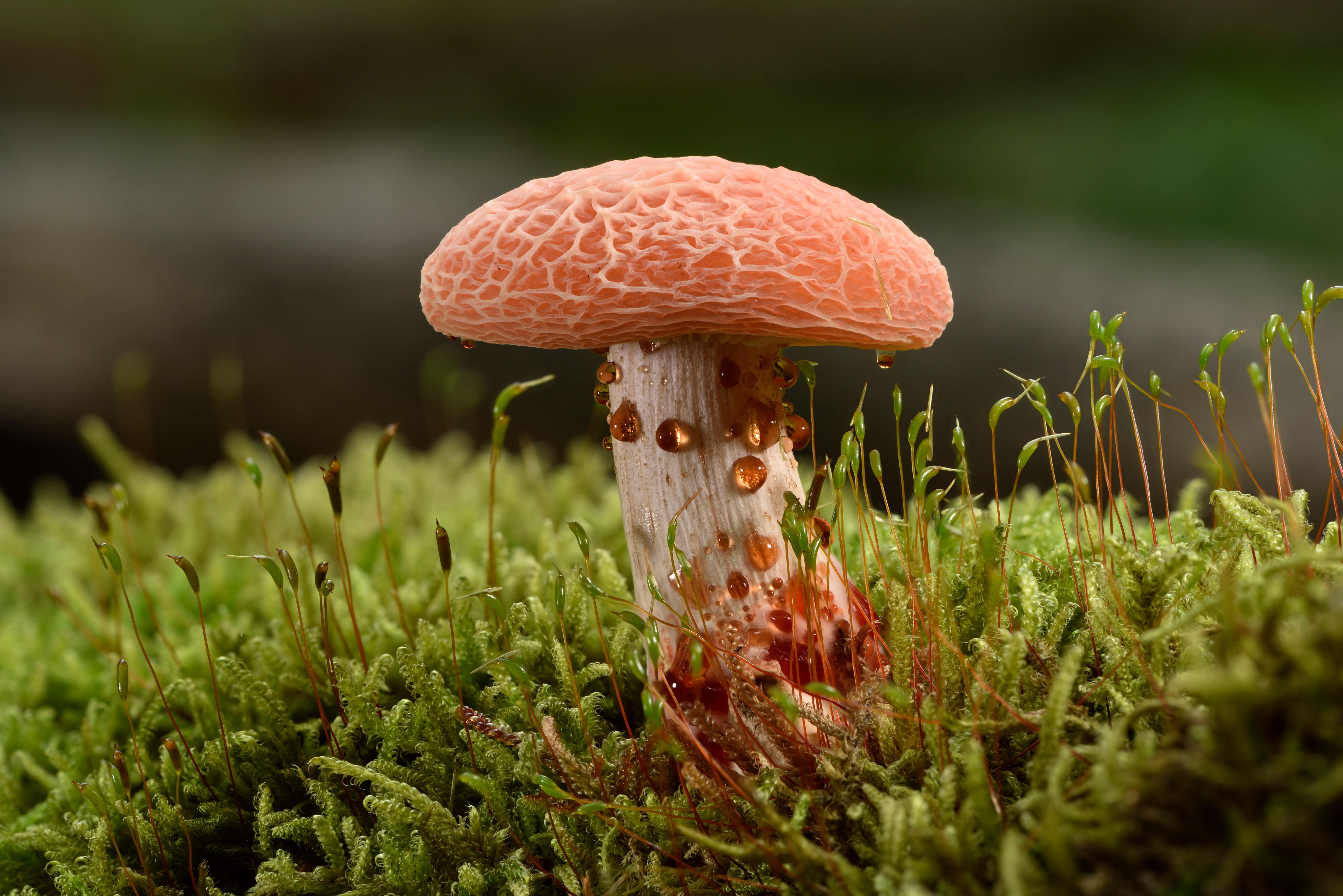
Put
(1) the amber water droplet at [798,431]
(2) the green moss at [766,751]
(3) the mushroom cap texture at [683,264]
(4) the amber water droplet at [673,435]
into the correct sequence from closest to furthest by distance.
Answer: (2) the green moss at [766,751]
(3) the mushroom cap texture at [683,264]
(4) the amber water droplet at [673,435]
(1) the amber water droplet at [798,431]

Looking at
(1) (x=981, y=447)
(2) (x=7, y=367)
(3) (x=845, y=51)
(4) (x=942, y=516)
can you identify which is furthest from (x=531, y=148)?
(4) (x=942, y=516)

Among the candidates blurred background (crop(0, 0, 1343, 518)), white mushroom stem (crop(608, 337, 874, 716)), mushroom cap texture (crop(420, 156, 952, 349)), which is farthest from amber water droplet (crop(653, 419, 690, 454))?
blurred background (crop(0, 0, 1343, 518))

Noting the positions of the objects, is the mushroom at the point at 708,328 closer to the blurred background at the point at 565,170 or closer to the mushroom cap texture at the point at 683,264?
the mushroom cap texture at the point at 683,264

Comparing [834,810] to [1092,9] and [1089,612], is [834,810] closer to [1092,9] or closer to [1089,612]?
[1089,612]

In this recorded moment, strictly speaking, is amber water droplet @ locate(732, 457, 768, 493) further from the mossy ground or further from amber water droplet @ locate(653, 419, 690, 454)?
the mossy ground

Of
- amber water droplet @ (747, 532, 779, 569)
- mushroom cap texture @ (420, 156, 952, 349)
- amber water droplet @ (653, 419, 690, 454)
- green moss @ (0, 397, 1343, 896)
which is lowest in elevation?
green moss @ (0, 397, 1343, 896)

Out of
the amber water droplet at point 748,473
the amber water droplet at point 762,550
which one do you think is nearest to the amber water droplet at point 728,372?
the amber water droplet at point 748,473

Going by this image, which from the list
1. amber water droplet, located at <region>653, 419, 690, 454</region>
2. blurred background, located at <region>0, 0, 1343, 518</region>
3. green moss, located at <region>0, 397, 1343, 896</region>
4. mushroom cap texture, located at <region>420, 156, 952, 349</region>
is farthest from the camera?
blurred background, located at <region>0, 0, 1343, 518</region>

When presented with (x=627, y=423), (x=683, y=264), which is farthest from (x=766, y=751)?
(x=683, y=264)
